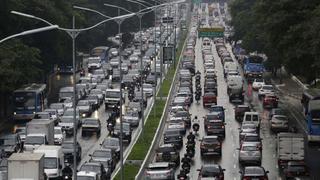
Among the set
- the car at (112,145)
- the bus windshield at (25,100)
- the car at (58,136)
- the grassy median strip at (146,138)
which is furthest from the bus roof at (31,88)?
the car at (112,145)

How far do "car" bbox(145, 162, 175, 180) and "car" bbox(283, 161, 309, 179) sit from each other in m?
5.94

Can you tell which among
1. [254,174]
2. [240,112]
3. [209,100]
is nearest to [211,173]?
[254,174]

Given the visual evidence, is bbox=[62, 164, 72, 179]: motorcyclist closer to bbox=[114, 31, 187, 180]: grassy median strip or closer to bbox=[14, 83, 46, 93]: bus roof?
bbox=[114, 31, 187, 180]: grassy median strip

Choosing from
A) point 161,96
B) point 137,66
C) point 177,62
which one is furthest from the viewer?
point 177,62

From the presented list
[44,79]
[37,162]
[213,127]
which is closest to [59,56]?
[44,79]

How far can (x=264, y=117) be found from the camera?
74.8 m

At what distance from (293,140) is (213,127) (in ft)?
40.9

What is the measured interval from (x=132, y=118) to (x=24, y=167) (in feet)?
94.0

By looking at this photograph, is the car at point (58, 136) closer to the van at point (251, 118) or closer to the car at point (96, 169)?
the car at point (96, 169)

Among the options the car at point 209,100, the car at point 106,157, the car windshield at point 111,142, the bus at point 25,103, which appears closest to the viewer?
the car at point 106,157

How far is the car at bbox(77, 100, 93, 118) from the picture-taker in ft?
244

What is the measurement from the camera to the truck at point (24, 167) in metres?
41.1

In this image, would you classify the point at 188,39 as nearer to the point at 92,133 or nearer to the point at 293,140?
the point at 92,133

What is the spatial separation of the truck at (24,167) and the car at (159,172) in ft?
20.8
